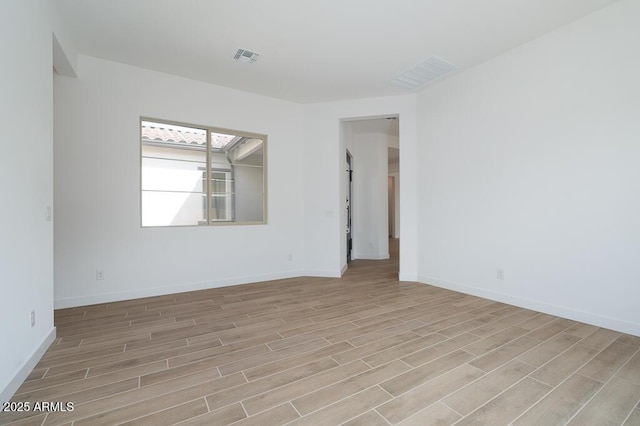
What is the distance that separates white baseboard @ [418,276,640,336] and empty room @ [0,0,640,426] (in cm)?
2

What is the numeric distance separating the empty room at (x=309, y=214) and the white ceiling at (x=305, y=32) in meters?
0.03

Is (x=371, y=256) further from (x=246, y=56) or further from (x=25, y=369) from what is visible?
(x=25, y=369)

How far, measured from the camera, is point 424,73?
3.78 m

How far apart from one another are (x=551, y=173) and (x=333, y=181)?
9.34 feet

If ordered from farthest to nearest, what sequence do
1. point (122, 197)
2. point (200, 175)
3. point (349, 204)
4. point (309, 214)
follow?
point (349, 204) → point (309, 214) → point (200, 175) → point (122, 197)

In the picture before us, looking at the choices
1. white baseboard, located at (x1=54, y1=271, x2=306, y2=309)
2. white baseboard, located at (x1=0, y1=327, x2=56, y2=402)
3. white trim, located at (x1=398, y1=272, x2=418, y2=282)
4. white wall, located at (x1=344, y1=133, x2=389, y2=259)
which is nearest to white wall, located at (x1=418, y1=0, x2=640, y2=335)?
white trim, located at (x1=398, y1=272, x2=418, y2=282)

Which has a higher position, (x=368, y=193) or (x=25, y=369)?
(x=368, y=193)

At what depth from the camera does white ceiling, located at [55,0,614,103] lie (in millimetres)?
2547

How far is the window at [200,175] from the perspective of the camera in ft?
12.4

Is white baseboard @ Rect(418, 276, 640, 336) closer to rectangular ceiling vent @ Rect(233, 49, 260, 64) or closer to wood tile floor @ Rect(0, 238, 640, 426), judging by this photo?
wood tile floor @ Rect(0, 238, 640, 426)

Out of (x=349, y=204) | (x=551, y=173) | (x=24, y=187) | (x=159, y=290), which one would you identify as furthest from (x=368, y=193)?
(x=24, y=187)

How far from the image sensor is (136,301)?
3.48 m

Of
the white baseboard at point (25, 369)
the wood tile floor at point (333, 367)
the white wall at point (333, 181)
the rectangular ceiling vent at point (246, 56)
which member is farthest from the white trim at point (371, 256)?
the white baseboard at point (25, 369)

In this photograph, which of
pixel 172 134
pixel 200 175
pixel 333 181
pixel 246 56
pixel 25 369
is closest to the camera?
pixel 25 369
